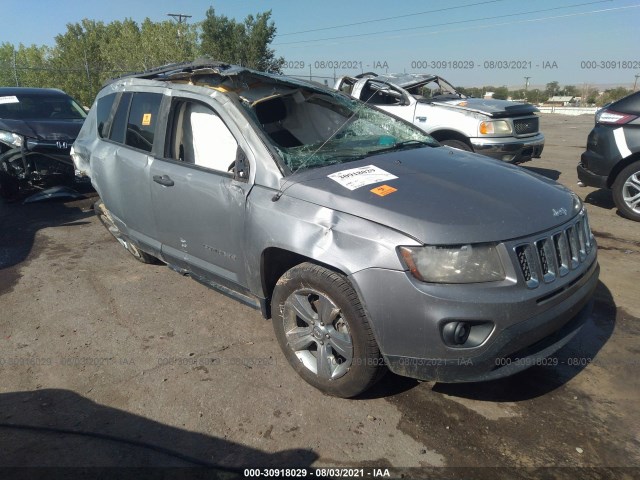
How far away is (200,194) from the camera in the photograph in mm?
3287

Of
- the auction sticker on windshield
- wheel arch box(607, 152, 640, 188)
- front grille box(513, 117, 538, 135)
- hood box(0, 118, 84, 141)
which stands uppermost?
the auction sticker on windshield

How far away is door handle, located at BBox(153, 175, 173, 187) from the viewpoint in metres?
3.52

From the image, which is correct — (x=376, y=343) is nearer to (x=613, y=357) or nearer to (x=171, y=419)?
(x=171, y=419)

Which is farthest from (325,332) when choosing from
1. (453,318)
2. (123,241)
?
(123,241)

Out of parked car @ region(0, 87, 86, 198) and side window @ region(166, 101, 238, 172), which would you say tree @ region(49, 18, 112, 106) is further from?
side window @ region(166, 101, 238, 172)

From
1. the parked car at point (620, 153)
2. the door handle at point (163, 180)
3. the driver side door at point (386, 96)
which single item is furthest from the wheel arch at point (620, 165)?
the door handle at point (163, 180)

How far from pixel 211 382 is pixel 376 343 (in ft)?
3.82

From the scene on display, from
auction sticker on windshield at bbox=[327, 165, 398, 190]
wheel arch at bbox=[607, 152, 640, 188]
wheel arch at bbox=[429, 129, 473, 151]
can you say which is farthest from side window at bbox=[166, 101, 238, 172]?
wheel arch at bbox=[607, 152, 640, 188]

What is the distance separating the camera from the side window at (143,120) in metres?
3.83

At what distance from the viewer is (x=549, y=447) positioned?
2.40 meters

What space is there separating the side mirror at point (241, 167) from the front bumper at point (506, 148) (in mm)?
5164

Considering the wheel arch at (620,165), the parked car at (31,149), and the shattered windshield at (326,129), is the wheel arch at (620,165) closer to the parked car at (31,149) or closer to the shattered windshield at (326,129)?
the shattered windshield at (326,129)

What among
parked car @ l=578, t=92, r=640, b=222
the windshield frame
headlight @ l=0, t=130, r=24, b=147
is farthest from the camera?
the windshield frame

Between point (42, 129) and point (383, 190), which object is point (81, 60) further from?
point (383, 190)
